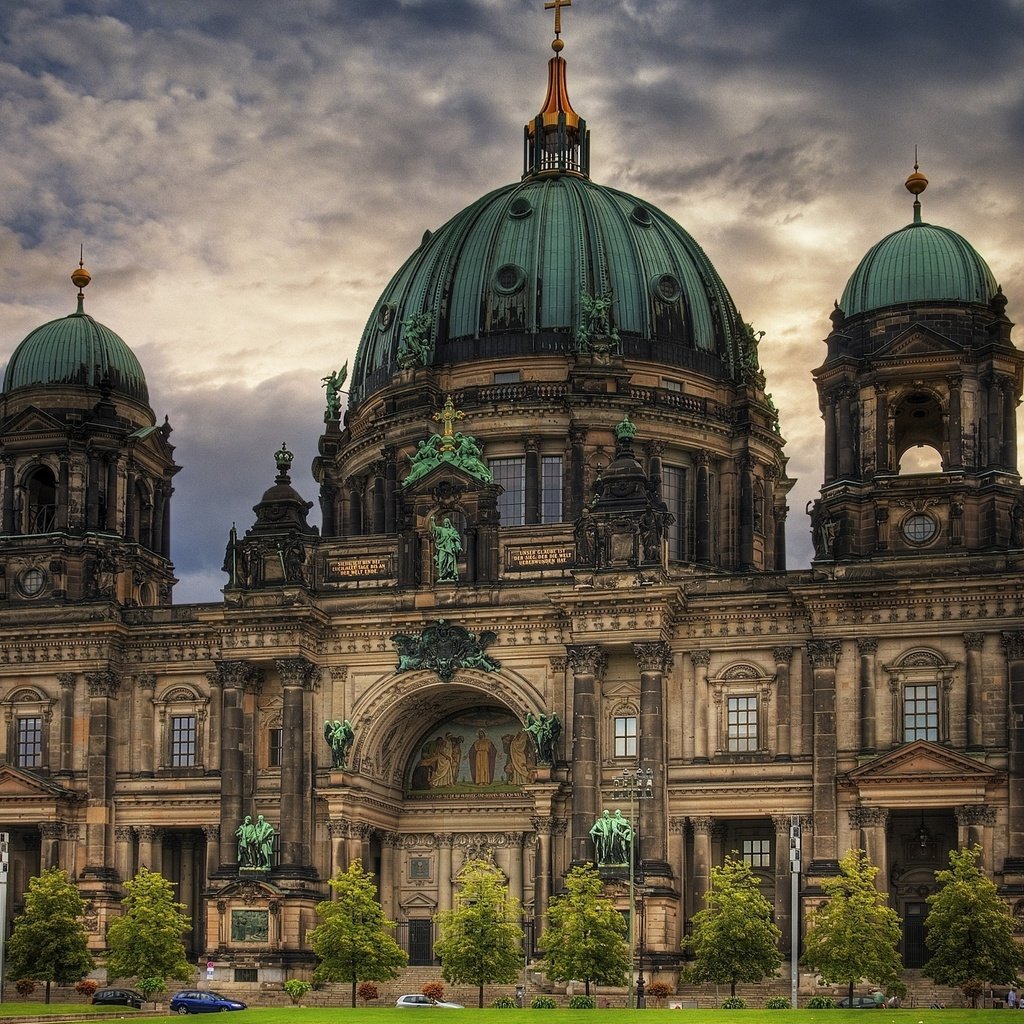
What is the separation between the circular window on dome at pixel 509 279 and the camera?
323ft

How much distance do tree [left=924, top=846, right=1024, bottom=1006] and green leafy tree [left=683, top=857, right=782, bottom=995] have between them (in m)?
5.93

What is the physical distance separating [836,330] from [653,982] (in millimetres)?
27352

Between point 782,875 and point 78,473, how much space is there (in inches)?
1418

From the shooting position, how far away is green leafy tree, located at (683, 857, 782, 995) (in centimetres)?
7450

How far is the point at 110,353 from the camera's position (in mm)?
95875

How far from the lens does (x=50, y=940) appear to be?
7906 centimetres

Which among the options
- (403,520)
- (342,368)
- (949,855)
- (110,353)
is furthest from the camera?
(342,368)

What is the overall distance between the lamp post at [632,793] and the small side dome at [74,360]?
30.6 meters

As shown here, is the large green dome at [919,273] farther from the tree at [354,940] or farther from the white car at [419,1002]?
the white car at [419,1002]

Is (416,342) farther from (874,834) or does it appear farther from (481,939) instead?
(874,834)

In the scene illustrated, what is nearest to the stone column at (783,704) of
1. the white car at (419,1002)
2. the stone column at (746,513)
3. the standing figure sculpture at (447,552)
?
the standing figure sculpture at (447,552)

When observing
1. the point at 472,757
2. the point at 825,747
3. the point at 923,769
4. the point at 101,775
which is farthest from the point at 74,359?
the point at 923,769

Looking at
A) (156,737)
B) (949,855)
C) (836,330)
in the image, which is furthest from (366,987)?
(836,330)

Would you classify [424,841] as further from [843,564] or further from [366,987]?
[843,564]
